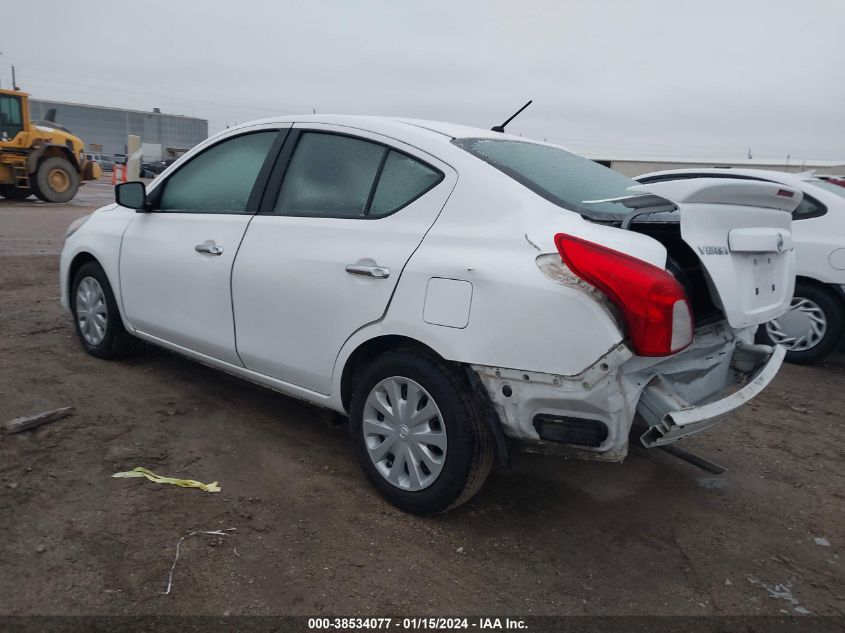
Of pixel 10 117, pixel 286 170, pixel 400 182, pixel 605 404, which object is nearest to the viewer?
pixel 605 404

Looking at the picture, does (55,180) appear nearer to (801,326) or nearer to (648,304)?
(801,326)

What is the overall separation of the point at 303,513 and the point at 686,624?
59.8 inches

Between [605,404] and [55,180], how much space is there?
1873 centimetres

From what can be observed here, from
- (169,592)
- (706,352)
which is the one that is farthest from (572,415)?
(169,592)

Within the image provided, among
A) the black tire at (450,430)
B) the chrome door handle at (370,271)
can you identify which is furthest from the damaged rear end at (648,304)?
the chrome door handle at (370,271)

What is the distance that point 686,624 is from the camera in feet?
7.25

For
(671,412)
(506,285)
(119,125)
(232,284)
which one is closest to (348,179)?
(232,284)

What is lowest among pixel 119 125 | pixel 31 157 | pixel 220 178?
pixel 220 178

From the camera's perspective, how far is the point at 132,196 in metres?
3.93

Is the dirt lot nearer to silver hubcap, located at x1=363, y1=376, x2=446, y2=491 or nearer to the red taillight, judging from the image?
silver hubcap, located at x1=363, y1=376, x2=446, y2=491

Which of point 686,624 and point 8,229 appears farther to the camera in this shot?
point 8,229

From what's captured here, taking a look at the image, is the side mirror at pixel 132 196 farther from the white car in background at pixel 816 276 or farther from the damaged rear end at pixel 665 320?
the white car in background at pixel 816 276

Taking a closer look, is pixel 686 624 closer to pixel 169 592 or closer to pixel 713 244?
pixel 713 244

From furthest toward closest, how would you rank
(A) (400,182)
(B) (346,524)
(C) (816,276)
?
(C) (816,276) → (A) (400,182) → (B) (346,524)
